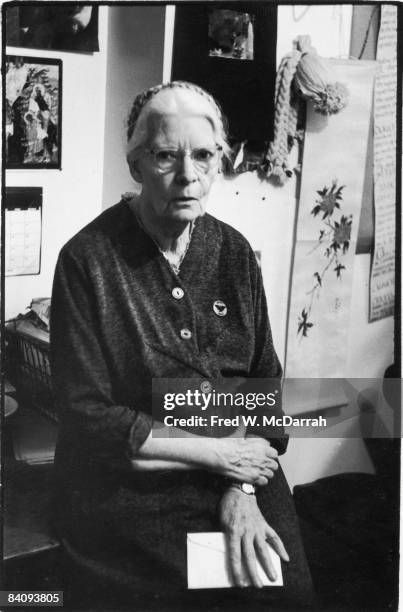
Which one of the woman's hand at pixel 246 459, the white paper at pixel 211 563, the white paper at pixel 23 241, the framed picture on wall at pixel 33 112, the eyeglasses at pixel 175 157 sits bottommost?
the white paper at pixel 211 563

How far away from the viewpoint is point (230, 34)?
3.28 feet

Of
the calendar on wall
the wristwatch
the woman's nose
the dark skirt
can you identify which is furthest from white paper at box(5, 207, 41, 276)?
the wristwatch

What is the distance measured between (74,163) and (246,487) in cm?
54

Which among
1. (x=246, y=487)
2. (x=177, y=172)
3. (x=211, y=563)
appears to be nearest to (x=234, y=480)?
(x=246, y=487)

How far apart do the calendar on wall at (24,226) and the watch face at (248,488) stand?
0.44 m

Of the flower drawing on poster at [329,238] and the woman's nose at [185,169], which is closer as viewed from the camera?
the woman's nose at [185,169]

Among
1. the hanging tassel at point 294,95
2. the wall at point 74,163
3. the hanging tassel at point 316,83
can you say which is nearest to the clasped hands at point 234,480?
the wall at point 74,163

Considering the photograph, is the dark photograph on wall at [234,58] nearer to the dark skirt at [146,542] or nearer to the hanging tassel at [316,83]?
the hanging tassel at [316,83]

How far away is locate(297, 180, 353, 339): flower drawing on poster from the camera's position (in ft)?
3.48

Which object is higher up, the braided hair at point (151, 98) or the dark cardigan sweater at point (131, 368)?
the braided hair at point (151, 98)

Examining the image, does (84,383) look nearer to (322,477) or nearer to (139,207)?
(139,207)

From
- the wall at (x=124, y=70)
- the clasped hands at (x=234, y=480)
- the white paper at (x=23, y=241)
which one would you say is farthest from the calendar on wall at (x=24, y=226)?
the clasped hands at (x=234, y=480)

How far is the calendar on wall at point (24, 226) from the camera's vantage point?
1.00 m

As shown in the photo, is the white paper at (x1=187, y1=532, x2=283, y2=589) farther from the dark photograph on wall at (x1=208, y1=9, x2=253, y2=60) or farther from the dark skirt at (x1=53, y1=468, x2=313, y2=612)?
the dark photograph on wall at (x1=208, y1=9, x2=253, y2=60)
